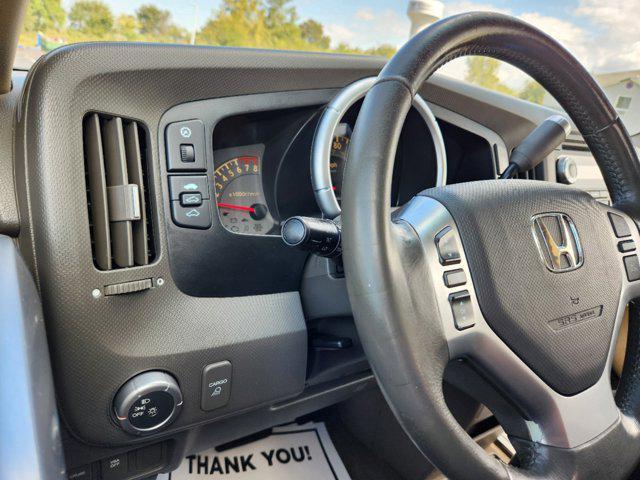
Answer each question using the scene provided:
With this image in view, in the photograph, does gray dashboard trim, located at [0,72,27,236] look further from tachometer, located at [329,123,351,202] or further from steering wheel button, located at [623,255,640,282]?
steering wheel button, located at [623,255,640,282]

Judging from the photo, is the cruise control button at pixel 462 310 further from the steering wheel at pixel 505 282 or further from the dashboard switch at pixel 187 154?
the dashboard switch at pixel 187 154

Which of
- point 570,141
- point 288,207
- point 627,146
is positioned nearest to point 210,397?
point 288,207

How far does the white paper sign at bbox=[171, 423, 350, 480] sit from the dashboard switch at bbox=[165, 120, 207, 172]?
832 millimetres

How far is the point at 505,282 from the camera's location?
71cm

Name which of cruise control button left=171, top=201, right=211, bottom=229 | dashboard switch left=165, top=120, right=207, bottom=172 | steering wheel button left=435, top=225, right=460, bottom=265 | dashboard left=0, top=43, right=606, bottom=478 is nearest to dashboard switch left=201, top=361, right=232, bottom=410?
dashboard left=0, top=43, right=606, bottom=478

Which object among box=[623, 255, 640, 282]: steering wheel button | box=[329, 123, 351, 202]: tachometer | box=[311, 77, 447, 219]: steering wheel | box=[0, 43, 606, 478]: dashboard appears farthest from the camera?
box=[329, 123, 351, 202]: tachometer

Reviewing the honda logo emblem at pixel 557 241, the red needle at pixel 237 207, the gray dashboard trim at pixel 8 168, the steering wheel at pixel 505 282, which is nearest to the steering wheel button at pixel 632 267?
the steering wheel at pixel 505 282

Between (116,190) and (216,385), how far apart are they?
0.39 m

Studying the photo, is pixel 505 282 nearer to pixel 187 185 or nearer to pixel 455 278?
pixel 455 278

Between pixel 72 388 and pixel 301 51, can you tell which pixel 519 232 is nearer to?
pixel 301 51

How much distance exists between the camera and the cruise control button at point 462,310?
2.16ft

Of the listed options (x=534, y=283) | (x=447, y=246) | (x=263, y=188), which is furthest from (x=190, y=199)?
(x=534, y=283)

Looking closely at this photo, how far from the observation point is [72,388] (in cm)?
78

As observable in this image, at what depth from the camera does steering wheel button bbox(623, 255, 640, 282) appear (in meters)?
0.86
